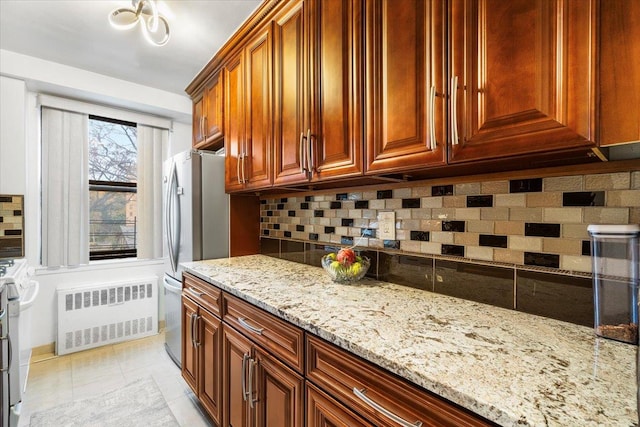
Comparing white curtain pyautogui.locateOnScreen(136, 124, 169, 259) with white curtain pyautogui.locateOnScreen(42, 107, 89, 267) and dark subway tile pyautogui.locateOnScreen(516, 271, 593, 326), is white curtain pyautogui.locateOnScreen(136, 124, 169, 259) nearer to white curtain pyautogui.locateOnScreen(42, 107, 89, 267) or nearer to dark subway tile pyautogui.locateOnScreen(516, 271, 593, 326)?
white curtain pyautogui.locateOnScreen(42, 107, 89, 267)

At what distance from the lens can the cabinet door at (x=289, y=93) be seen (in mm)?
1473

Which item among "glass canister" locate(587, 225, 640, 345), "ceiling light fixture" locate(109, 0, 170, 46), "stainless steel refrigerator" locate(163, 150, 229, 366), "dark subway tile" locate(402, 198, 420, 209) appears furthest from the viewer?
"stainless steel refrigerator" locate(163, 150, 229, 366)

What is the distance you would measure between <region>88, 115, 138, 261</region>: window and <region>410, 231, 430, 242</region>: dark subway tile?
302 centimetres

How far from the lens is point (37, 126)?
2.58 meters

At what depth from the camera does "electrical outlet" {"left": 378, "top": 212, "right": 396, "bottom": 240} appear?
1.44 metres

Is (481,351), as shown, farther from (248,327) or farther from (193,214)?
(193,214)

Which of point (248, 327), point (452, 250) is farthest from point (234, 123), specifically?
point (452, 250)

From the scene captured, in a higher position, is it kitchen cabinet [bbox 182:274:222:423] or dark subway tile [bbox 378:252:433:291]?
dark subway tile [bbox 378:252:433:291]

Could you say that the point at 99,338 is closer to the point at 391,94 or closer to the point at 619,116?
the point at 391,94

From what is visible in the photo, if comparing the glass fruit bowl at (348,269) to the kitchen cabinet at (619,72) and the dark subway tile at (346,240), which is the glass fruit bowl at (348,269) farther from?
the kitchen cabinet at (619,72)

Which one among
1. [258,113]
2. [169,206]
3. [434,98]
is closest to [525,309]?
[434,98]

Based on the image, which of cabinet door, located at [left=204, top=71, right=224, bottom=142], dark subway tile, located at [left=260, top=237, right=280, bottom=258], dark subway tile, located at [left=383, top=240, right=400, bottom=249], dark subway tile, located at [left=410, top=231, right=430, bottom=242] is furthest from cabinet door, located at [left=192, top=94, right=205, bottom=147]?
dark subway tile, located at [left=410, top=231, right=430, bottom=242]

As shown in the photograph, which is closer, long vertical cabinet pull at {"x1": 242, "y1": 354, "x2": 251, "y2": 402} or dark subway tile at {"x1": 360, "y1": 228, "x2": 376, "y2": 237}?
long vertical cabinet pull at {"x1": 242, "y1": 354, "x2": 251, "y2": 402}

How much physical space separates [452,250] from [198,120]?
2381 mm
